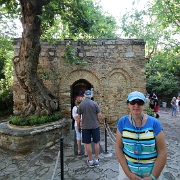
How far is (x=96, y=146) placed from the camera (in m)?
3.92

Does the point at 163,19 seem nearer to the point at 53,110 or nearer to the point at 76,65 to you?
the point at 76,65

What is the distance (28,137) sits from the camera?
505 centimetres

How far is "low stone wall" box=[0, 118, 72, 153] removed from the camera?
5.03 metres

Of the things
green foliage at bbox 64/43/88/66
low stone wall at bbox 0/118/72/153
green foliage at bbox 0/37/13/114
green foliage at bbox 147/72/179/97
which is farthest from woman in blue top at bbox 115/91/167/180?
green foliage at bbox 147/72/179/97

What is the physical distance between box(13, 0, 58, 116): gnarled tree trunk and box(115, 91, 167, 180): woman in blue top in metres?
4.43

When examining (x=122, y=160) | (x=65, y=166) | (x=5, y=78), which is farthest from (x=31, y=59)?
(x=5, y=78)

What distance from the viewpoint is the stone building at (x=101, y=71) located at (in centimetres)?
708

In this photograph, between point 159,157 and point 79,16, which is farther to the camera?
point 79,16

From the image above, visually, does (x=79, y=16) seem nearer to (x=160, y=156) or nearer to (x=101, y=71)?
(x=101, y=71)

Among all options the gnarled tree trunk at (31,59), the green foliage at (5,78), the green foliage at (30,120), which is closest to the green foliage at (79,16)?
the gnarled tree trunk at (31,59)

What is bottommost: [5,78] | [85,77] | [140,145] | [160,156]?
[160,156]

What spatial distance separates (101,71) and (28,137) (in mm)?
3786

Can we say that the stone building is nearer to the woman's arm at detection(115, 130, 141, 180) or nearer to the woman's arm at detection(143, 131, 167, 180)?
the woman's arm at detection(115, 130, 141, 180)

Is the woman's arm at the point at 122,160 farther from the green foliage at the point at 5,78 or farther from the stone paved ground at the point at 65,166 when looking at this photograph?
the green foliage at the point at 5,78
